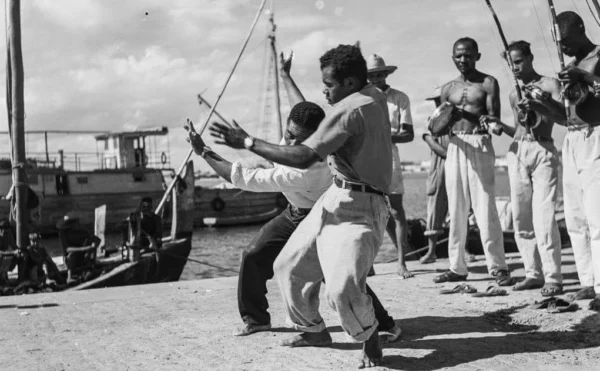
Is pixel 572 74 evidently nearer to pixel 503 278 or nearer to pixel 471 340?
pixel 471 340

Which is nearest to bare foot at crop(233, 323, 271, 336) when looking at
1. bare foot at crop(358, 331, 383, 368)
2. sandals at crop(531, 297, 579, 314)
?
bare foot at crop(358, 331, 383, 368)

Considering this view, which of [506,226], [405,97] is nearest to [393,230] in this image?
[405,97]

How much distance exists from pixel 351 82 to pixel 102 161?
41.7m

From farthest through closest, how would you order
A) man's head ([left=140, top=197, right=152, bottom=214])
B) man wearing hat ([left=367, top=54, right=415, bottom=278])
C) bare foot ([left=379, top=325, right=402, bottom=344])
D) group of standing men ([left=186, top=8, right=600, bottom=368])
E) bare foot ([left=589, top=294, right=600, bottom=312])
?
man's head ([left=140, top=197, right=152, bottom=214]) → man wearing hat ([left=367, top=54, right=415, bottom=278]) → bare foot ([left=589, top=294, right=600, bottom=312]) → bare foot ([left=379, top=325, right=402, bottom=344]) → group of standing men ([left=186, top=8, right=600, bottom=368])

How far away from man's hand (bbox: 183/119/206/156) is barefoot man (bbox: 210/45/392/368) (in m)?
0.54

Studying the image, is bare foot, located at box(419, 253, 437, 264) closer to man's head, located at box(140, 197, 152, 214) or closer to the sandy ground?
the sandy ground

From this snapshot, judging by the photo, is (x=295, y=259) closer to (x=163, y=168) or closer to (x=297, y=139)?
(x=297, y=139)

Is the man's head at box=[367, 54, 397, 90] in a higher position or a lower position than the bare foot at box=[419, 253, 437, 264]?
higher

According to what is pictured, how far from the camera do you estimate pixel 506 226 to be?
15.9 m

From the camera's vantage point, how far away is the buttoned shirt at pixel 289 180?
14.9ft

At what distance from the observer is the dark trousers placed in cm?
495

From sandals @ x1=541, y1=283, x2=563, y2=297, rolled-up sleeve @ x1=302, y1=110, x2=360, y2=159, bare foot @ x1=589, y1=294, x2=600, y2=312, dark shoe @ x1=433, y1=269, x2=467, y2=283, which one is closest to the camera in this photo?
rolled-up sleeve @ x1=302, y1=110, x2=360, y2=159

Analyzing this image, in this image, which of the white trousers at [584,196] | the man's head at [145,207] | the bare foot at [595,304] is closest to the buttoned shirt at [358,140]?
the white trousers at [584,196]

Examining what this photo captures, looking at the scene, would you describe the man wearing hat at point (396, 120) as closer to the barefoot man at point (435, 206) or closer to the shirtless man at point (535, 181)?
the barefoot man at point (435, 206)
